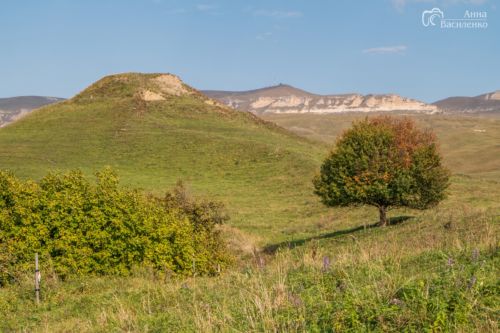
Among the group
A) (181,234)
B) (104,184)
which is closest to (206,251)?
(181,234)

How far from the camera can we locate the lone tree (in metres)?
37.1

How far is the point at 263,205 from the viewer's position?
6138cm

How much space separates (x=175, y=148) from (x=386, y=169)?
2136 inches

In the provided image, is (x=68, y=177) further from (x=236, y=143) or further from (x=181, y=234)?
(x=236, y=143)

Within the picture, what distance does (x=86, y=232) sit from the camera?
934 inches

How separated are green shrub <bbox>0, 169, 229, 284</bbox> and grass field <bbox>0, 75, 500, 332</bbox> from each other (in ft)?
10.1

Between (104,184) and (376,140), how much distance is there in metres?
19.4

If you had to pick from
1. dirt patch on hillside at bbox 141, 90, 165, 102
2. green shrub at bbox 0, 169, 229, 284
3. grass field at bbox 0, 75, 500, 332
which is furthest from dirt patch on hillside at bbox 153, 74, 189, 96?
green shrub at bbox 0, 169, 229, 284

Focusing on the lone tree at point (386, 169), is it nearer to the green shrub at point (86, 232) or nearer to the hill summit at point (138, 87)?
the green shrub at point (86, 232)

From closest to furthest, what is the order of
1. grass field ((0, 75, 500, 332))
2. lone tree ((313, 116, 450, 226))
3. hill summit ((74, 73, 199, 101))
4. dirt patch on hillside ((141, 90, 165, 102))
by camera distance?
grass field ((0, 75, 500, 332)), lone tree ((313, 116, 450, 226)), dirt patch on hillside ((141, 90, 165, 102)), hill summit ((74, 73, 199, 101))

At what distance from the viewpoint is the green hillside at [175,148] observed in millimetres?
65875

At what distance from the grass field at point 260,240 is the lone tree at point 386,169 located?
1784 mm

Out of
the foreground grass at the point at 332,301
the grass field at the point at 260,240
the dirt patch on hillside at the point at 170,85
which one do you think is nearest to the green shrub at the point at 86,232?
the grass field at the point at 260,240

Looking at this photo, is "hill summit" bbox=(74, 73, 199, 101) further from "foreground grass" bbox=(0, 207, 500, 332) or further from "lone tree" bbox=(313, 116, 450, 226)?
"foreground grass" bbox=(0, 207, 500, 332)
